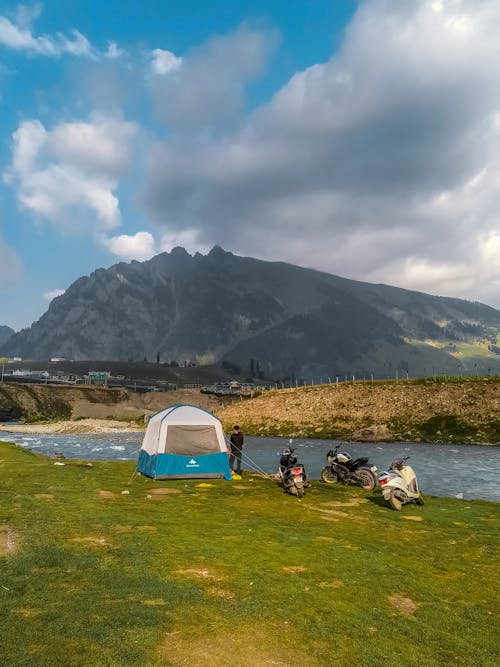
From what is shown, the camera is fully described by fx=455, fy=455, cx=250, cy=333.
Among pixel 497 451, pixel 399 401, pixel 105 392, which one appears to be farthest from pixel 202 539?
pixel 105 392

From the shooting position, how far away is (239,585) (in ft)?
31.4

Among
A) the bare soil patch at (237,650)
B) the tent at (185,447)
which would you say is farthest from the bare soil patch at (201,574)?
the tent at (185,447)

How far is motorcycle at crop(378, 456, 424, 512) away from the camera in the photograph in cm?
1864

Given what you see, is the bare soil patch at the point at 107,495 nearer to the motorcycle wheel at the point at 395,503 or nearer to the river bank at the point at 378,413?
the motorcycle wheel at the point at 395,503

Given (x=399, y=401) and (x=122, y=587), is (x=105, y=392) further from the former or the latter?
(x=122, y=587)

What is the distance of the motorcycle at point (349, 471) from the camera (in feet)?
80.7

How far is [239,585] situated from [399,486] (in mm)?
11489

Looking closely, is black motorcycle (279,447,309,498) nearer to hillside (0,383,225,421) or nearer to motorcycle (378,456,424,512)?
motorcycle (378,456,424,512)

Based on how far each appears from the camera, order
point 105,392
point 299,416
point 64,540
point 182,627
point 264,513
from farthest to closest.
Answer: point 105,392 < point 299,416 < point 264,513 < point 64,540 < point 182,627

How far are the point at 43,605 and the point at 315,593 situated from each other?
204 inches

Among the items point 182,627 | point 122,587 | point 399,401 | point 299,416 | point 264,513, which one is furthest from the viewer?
point 299,416

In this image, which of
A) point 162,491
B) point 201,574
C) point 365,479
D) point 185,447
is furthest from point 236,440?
point 201,574

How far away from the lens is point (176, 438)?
2434cm

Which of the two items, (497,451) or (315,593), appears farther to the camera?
(497,451)
